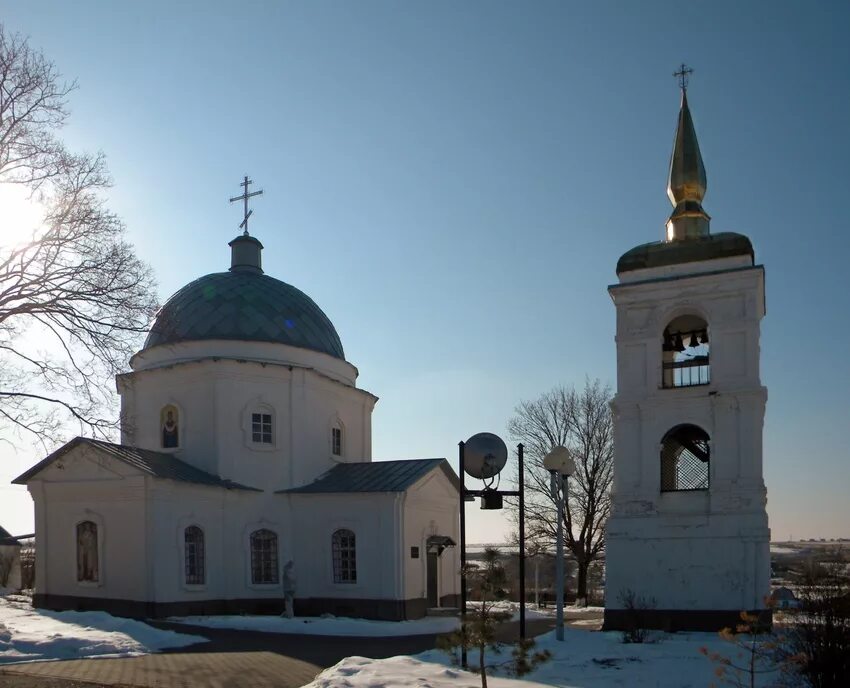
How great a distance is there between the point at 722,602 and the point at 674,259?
→ 6836 mm

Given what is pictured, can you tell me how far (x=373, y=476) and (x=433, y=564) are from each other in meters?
3.18

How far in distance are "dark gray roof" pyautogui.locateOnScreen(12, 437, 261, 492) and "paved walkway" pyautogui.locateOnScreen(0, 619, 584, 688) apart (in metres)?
5.02

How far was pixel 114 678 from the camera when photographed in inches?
471

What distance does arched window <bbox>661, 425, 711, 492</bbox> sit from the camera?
17500 mm

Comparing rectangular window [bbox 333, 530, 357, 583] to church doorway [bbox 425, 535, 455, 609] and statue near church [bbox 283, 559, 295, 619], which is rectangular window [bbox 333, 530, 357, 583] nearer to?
statue near church [bbox 283, 559, 295, 619]

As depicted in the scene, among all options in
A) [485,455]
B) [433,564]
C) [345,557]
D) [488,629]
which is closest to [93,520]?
[345,557]

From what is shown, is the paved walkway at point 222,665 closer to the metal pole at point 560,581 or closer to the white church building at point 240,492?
the metal pole at point 560,581

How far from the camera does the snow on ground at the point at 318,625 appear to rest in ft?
65.0

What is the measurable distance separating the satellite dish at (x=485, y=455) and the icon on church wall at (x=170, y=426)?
52.6ft

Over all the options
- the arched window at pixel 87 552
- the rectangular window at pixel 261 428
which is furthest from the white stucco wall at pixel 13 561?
the rectangular window at pixel 261 428

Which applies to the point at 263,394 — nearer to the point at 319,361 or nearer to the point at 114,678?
the point at 319,361

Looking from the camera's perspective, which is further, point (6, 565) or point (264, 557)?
point (6, 565)

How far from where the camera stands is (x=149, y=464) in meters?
22.2

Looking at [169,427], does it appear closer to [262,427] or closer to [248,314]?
[262,427]
